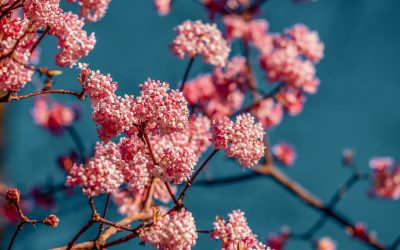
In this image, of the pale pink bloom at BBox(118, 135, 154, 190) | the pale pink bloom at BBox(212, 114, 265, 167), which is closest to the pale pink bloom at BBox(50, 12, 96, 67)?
the pale pink bloom at BBox(118, 135, 154, 190)

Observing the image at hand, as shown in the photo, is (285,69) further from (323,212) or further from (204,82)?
(323,212)

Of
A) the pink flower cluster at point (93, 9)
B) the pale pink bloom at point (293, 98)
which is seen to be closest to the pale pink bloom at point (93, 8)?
the pink flower cluster at point (93, 9)

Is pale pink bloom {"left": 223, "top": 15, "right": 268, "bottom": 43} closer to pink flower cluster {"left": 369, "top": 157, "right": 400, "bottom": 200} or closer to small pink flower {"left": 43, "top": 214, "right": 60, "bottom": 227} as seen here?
pink flower cluster {"left": 369, "top": 157, "right": 400, "bottom": 200}

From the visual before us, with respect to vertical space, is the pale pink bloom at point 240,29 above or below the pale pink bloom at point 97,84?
above

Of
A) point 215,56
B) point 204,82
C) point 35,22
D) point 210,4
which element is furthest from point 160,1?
point 35,22

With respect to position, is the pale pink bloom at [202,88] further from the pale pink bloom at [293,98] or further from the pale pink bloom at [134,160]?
the pale pink bloom at [134,160]

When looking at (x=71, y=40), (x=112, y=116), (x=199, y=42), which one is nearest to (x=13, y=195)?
(x=112, y=116)

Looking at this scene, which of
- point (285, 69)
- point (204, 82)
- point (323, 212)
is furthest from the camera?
point (204, 82)
